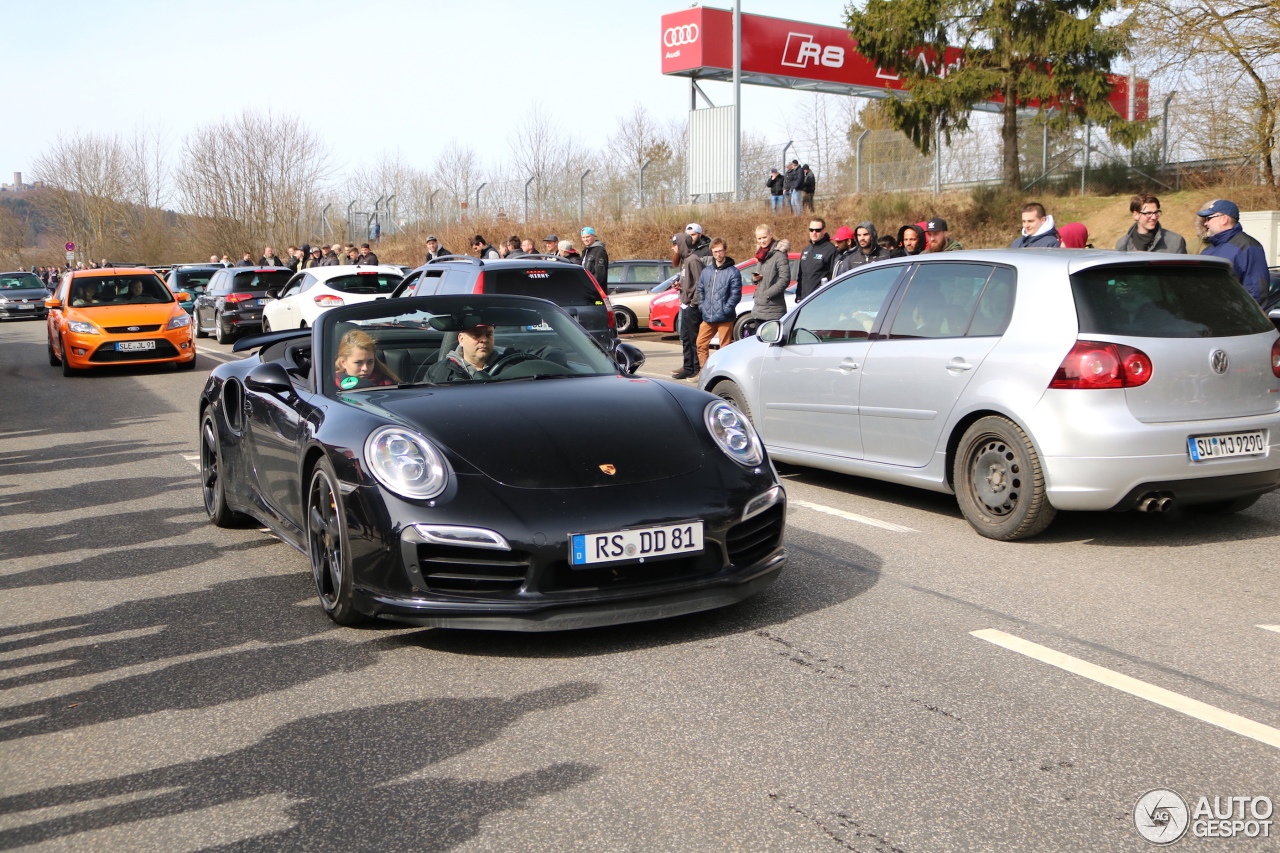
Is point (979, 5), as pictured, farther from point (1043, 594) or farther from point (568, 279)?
point (1043, 594)

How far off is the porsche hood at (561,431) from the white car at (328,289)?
1417 centimetres

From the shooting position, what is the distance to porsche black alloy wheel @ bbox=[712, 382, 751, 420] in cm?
839

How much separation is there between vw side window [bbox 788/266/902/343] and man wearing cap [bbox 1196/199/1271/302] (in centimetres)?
300

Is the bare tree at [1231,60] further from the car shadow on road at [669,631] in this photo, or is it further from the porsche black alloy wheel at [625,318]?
the car shadow on road at [669,631]

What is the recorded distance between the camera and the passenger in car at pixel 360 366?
5414 mm

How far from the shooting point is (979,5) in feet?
97.4

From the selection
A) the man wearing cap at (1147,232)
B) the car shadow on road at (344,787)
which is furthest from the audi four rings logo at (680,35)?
the car shadow on road at (344,787)

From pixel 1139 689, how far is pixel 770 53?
35.4 m

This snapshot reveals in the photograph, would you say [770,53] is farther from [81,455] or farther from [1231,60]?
[81,455]

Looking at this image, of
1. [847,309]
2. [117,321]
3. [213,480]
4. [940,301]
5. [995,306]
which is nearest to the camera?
[995,306]

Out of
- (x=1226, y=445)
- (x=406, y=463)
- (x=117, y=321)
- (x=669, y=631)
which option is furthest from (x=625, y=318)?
(x=406, y=463)

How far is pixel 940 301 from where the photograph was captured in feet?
22.5

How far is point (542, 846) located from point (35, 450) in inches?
370

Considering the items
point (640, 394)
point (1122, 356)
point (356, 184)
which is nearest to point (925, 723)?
point (640, 394)
